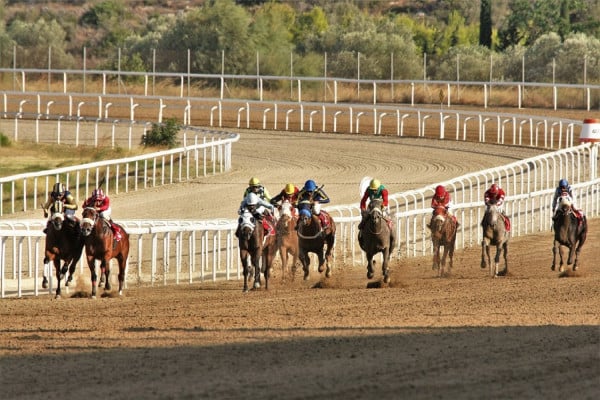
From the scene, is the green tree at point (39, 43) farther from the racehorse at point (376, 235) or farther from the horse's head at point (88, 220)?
the horse's head at point (88, 220)

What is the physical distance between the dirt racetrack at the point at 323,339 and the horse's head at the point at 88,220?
746mm

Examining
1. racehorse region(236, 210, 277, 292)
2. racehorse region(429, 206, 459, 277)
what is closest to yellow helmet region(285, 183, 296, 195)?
racehorse region(236, 210, 277, 292)

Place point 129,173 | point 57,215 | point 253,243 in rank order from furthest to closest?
point 129,173
point 253,243
point 57,215

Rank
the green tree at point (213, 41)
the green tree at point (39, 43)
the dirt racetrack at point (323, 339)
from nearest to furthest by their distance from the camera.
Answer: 1. the dirt racetrack at point (323, 339)
2. the green tree at point (39, 43)
3. the green tree at point (213, 41)

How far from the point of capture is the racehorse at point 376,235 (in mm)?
16438

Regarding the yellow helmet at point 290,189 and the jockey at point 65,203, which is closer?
the jockey at point 65,203

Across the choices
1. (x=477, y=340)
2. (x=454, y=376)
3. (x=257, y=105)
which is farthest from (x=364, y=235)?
(x=257, y=105)

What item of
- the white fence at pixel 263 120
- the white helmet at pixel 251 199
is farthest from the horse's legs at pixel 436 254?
the white fence at pixel 263 120

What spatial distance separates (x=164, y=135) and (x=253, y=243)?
20119 mm

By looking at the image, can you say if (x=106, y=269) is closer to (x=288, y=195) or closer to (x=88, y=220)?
(x=88, y=220)

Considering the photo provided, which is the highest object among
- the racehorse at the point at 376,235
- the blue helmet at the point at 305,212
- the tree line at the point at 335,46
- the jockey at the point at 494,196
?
the tree line at the point at 335,46

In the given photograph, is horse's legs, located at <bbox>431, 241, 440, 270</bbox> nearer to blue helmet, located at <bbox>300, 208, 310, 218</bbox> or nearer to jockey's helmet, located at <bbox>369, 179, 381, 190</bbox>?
jockey's helmet, located at <bbox>369, 179, 381, 190</bbox>

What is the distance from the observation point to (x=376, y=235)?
54.4 ft

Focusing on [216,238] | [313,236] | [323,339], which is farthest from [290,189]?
[323,339]
